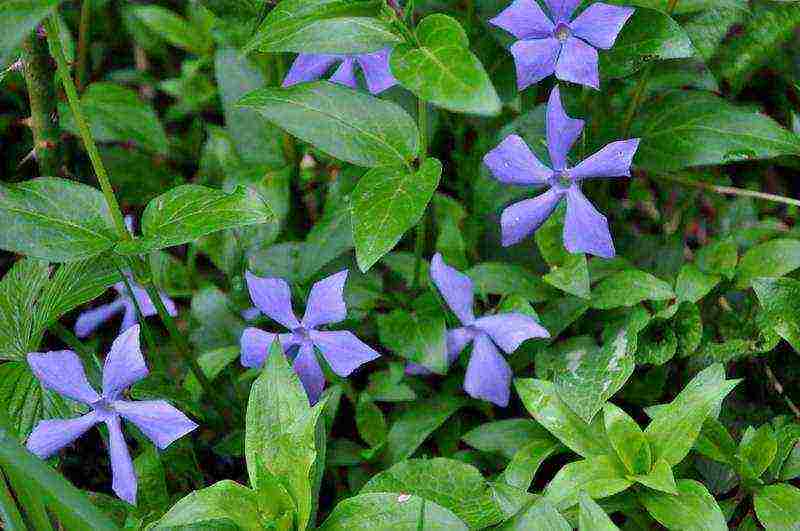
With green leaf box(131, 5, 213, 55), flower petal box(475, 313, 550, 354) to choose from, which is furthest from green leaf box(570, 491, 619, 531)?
green leaf box(131, 5, 213, 55)

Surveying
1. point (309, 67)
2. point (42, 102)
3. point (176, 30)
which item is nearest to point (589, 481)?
point (309, 67)

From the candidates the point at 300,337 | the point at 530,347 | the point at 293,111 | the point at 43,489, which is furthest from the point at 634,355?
the point at 43,489

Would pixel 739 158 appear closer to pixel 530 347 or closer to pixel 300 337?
pixel 530 347

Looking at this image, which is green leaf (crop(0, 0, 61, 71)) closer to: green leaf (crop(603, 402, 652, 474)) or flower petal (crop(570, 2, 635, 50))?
flower petal (crop(570, 2, 635, 50))

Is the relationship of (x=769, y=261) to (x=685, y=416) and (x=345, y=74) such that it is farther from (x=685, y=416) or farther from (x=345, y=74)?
(x=345, y=74)

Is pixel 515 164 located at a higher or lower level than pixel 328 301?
higher

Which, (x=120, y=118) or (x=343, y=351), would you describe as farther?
(x=120, y=118)

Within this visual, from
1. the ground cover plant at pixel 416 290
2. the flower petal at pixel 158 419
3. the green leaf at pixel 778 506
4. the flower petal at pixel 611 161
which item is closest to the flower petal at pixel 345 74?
the ground cover plant at pixel 416 290

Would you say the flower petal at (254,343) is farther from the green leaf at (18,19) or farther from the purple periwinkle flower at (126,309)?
the green leaf at (18,19)
